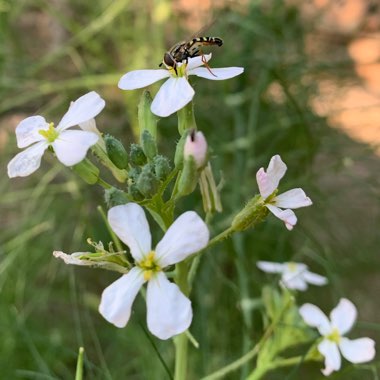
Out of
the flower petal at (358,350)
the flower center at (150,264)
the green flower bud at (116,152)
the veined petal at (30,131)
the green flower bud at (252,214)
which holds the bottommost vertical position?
the flower petal at (358,350)

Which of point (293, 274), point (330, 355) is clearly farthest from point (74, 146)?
point (293, 274)

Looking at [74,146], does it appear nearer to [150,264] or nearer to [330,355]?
[150,264]

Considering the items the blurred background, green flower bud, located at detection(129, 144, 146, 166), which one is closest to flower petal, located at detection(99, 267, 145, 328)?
green flower bud, located at detection(129, 144, 146, 166)

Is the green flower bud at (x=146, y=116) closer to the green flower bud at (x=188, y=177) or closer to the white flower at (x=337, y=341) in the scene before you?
the green flower bud at (x=188, y=177)

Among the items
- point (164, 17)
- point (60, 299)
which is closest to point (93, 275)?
point (60, 299)

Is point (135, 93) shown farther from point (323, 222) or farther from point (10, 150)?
point (323, 222)

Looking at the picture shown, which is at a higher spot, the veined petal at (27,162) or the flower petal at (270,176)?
the veined petal at (27,162)

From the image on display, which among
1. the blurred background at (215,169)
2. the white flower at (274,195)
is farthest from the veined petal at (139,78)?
the blurred background at (215,169)
